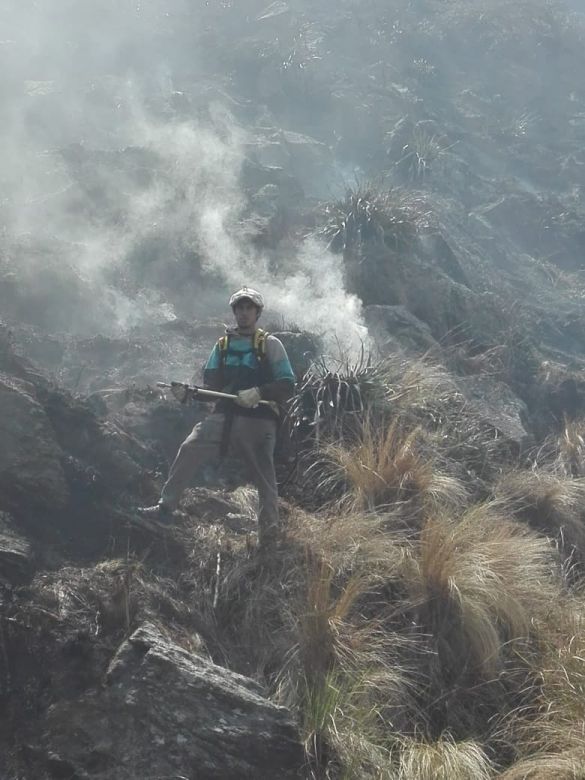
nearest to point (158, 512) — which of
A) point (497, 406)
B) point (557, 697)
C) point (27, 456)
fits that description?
point (27, 456)

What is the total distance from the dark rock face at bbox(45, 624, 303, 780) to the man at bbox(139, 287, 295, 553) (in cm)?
148

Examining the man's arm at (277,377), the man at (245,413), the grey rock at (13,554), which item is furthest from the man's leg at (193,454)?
the grey rock at (13,554)

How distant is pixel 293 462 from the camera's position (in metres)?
6.72

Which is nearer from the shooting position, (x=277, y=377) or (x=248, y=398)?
(x=248, y=398)

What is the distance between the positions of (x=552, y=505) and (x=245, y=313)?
3321 millimetres

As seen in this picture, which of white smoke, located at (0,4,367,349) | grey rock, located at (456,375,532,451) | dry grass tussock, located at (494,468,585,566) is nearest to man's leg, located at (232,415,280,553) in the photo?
dry grass tussock, located at (494,468,585,566)

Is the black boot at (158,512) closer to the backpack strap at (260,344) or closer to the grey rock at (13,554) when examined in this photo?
the grey rock at (13,554)

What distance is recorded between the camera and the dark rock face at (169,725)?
3.45 meters

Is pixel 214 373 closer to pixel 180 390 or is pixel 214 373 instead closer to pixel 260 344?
pixel 180 390

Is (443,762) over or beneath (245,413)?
beneath

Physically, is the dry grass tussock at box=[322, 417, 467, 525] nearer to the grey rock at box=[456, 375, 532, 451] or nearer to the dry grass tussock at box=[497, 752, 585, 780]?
the dry grass tussock at box=[497, 752, 585, 780]

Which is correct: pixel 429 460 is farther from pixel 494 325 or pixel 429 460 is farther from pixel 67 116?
pixel 67 116

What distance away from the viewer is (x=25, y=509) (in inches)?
193

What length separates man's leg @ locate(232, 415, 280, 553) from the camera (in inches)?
213
